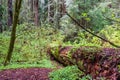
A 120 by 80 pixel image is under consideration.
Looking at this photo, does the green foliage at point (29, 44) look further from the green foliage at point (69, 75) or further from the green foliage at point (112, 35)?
the green foliage at point (69, 75)

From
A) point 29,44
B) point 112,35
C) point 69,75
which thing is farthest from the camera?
point 29,44

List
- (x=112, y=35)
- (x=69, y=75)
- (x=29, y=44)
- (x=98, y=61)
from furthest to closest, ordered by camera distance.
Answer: (x=29, y=44), (x=112, y=35), (x=69, y=75), (x=98, y=61)

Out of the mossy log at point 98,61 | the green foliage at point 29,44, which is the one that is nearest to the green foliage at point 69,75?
the mossy log at point 98,61

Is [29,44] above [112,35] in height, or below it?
below

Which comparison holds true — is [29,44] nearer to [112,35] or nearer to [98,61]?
[112,35]

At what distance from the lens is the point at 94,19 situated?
700 inches

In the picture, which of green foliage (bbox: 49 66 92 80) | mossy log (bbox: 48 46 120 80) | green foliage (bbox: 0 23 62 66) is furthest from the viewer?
green foliage (bbox: 0 23 62 66)

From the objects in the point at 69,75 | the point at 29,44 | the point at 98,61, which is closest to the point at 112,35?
the point at 29,44

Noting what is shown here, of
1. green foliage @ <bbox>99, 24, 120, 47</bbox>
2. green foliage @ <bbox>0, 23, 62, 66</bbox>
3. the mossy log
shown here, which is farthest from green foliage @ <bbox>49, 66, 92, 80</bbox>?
green foliage @ <bbox>0, 23, 62, 66</bbox>

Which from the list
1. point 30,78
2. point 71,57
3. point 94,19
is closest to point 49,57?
point 94,19

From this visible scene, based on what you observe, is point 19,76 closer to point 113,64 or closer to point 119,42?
point 113,64

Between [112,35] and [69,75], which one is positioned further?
[112,35]

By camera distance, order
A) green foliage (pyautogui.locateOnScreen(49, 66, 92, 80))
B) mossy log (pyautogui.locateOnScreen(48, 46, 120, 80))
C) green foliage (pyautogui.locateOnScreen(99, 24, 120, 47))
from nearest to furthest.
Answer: mossy log (pyautogui.locateOnScreen(48, 46, 120, 80)) < green foliage (pyautogui.locateOnScreen(49, 66, 92, 80)) < green foliage (pyautogui.locateOnScreen(99, 24, 120, 47))

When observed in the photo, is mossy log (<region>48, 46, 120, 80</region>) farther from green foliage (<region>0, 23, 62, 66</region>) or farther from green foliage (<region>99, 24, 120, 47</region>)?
green foliage (<region>0, 23, 62, 66</region>)
